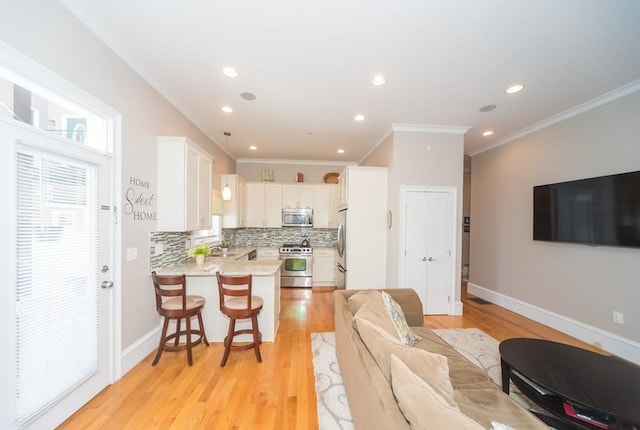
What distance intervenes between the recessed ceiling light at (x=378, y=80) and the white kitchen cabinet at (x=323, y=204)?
10.9 feet

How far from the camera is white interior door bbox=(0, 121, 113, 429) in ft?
4.67

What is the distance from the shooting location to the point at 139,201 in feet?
8.24

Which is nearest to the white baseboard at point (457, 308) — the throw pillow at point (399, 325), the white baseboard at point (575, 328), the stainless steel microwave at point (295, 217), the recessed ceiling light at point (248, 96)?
the white baseboard at point (575, 328)

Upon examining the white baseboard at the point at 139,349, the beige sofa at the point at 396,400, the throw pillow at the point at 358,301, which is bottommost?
the white baseboard at the point at 139,349

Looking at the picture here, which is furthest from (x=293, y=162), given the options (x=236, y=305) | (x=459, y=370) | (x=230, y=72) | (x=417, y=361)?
(x=417, y=361)

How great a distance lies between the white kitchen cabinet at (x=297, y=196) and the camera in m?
5.82

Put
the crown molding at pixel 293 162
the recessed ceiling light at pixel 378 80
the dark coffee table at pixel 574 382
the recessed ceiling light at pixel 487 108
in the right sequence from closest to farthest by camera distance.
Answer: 1. the dark coffee table at pixel 574 382
2. the recessed ceiling light at pixel 378 80
3. the recessed ceiling light at pixel 487 108
4. the crown molding at pixel 293 162

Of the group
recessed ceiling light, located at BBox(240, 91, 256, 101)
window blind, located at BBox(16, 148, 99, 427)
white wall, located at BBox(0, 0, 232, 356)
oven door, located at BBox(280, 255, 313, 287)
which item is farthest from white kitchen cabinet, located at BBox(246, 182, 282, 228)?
window blind, located at BBox(16, 148, 99, 427)

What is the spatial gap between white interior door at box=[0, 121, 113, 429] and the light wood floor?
0.84ft

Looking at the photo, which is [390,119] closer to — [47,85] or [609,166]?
[609,166]

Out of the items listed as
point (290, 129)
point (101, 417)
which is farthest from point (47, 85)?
point (290, 129)

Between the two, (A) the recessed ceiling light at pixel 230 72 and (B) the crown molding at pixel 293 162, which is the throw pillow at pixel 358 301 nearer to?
(A) the recessed ceiling light at pixel 230 72

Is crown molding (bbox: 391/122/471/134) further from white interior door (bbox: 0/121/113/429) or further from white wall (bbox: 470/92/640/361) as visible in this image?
white interior door (bbox: 0/121/113/429)

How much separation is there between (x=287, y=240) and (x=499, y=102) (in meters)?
4.87
